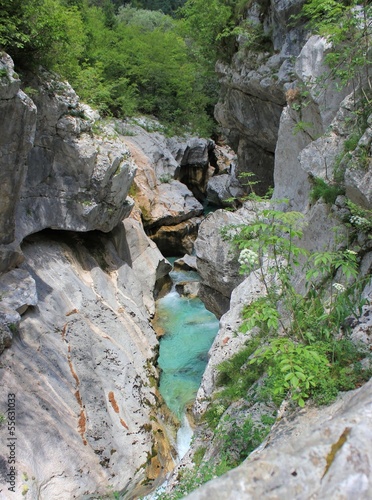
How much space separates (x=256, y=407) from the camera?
5.43 m

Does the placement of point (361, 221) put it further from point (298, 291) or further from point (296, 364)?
point (296, 364)

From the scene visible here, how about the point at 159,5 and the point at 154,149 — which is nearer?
the point at 154,149

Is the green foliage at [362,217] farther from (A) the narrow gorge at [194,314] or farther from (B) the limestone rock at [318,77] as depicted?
(B) the limestone rock at [318,77]

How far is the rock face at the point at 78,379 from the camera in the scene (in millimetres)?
7109

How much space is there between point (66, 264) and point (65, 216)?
136 centimetres

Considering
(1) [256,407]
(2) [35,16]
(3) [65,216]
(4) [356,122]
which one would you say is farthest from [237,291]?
(2) [35,16]

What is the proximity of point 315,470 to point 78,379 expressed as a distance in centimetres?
745

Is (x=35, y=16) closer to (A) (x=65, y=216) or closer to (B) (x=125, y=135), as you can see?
(A) (x=65, y=216)

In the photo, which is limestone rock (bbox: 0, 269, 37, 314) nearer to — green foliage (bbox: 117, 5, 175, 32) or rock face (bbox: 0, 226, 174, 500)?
rock face (bbox: 0, 226, 174, 500)

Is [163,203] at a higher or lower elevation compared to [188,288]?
higher

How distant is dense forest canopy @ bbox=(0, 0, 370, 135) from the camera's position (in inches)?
324

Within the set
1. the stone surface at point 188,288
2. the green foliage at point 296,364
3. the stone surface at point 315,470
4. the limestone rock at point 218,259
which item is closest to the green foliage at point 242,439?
the green foliage at point 296,364

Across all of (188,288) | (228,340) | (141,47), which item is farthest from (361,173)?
(141,47)

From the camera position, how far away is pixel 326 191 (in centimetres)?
655
